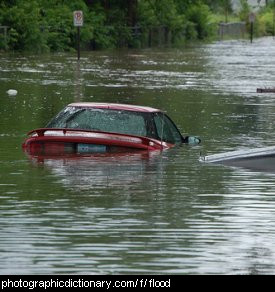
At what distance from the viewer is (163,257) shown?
42.7ft

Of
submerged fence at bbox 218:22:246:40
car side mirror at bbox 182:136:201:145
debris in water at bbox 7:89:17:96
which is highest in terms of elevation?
car side mirror at bbox 182:136:201:145

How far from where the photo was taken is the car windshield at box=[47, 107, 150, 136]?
22.4 meters

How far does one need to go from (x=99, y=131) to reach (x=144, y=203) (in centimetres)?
522

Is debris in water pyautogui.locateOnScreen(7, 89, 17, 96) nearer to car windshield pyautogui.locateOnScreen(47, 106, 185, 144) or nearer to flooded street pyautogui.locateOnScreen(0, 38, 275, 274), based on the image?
flooded street pyautogui.locateOnScreen(0, 38, 275, 274)

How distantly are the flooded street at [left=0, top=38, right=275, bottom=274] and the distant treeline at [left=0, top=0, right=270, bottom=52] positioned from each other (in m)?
34.4

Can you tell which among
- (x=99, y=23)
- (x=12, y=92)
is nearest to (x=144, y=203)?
(x=12, y=92)

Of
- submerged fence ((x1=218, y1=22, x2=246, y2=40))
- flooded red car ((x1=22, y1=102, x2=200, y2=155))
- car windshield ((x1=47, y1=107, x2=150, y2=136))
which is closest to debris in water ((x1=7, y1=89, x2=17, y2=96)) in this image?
flooded red car ((x1=22, y1=102, x2=200, y2=155))

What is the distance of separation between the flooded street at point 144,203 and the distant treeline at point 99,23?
34.4 m

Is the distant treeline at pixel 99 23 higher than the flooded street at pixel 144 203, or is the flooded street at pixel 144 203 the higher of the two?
the flooded street at pixel 144 203

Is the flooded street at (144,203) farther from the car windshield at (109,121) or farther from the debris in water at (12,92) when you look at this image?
the debris in water at (12,92)

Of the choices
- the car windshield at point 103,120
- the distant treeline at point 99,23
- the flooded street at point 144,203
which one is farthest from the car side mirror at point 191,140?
the distant treeline at point 99,23

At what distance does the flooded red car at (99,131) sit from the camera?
22.0 m

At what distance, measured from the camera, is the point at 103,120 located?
2248 cm
